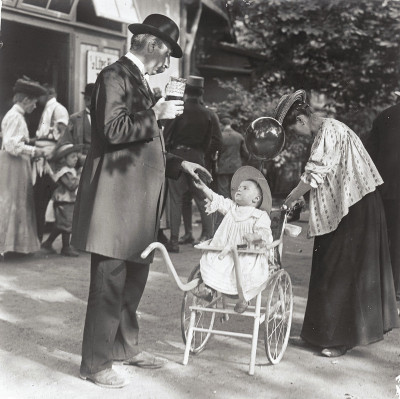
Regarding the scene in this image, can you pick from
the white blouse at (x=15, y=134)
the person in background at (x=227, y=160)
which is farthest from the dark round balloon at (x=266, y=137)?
the person in background at (x=227, y=160)

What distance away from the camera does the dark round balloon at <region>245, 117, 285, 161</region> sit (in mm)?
4648

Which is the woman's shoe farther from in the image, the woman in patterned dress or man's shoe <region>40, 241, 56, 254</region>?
man's shoe <region>40, 241, 56, 254</region>

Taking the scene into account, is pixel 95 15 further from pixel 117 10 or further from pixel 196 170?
pixel 196 170

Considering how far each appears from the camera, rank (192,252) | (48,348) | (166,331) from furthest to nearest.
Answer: (192,252), (166,331), (48,348)

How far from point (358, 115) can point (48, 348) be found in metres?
12.2

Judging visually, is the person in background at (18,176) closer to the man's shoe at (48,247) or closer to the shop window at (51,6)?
the man's shoe at (48,247)

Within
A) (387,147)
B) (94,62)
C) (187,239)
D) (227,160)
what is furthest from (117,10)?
(387,147)

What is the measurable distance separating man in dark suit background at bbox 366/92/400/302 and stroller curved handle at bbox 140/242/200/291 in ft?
8.30

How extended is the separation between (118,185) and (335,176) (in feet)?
5.30

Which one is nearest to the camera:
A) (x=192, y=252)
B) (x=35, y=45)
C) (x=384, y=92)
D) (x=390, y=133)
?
(x=390, y=133)

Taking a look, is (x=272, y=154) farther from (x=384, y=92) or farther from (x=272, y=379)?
(x=384, y=92)

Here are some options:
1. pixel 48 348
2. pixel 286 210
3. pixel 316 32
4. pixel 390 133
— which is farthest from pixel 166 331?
pixel 316 32

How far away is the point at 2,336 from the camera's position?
493 cm

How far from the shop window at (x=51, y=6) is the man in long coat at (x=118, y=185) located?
5.93 meters
